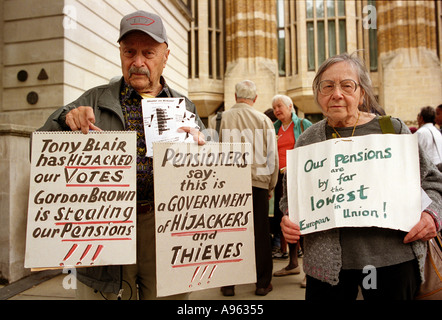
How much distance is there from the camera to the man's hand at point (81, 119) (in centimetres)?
156

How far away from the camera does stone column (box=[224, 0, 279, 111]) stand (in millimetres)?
16906

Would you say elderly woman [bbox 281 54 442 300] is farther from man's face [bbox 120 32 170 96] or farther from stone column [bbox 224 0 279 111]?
stone column [bbox 224 0 279 111]

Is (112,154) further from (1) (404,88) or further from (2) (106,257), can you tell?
(1) (404,88)

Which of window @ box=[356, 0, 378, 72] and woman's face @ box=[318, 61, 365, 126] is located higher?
window @ box=[356, 0, 378, 72]

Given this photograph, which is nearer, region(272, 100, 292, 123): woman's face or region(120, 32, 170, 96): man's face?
region(120, 32, 170, 96): man's face

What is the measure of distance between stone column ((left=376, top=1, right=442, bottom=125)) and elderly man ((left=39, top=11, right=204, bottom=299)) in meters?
16.9

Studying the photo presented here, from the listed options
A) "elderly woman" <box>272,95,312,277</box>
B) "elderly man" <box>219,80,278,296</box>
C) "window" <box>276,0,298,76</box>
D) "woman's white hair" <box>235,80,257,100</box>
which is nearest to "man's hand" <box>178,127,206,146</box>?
"elderly man" <box>219,80,278,296</box>

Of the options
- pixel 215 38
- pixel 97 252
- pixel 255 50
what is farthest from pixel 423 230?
pixel 215 38

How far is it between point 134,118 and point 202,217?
63 centimetres

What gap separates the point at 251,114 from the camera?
3.62 m

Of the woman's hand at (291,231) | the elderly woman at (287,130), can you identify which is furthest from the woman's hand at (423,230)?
the elderly woman at (287,130)

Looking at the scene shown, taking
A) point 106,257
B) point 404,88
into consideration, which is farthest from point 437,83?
point 106,257

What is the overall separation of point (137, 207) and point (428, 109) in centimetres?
428

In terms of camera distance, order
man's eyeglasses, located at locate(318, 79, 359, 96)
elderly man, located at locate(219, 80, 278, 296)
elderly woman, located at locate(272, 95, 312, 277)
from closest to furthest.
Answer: man's eyeglasses, located at locate(318, 79, 359, 96) < elderly man, located at locate(219, 80, 278, 296) < elderly woman, located at locate(272, 95, 312, 277)
